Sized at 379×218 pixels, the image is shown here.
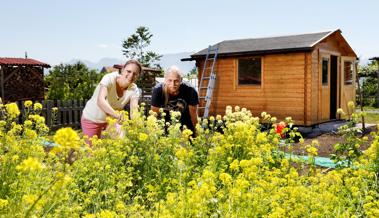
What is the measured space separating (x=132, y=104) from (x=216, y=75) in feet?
32.8

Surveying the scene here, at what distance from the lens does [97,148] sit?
12.9 feet

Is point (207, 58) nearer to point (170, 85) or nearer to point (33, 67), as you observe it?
point (170, 85)

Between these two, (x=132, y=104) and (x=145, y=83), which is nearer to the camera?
(x=132, y=104)

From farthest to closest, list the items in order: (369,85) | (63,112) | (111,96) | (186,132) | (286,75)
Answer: (369,85)
(63,112)
(286,75)
(111,96)
(186,132)

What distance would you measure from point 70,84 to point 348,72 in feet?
40.9

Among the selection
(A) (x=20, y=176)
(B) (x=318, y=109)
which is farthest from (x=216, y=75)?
(A) (x=20, y=176)

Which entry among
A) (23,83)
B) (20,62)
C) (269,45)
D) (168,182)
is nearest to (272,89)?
(269,45)

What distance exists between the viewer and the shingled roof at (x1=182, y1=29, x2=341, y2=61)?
13.1m

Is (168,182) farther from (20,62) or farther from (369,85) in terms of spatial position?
(369,85)

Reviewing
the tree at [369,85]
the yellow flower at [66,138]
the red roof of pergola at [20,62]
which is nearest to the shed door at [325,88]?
the tree at [369,85]

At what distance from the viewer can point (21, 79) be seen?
2259cm

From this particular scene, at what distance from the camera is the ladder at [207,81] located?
47.5 ft

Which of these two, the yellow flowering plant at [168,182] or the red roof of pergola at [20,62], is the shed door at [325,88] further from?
the red roof of pergola at [20,62]

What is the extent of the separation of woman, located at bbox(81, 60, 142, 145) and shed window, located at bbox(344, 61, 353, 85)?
12443mm
